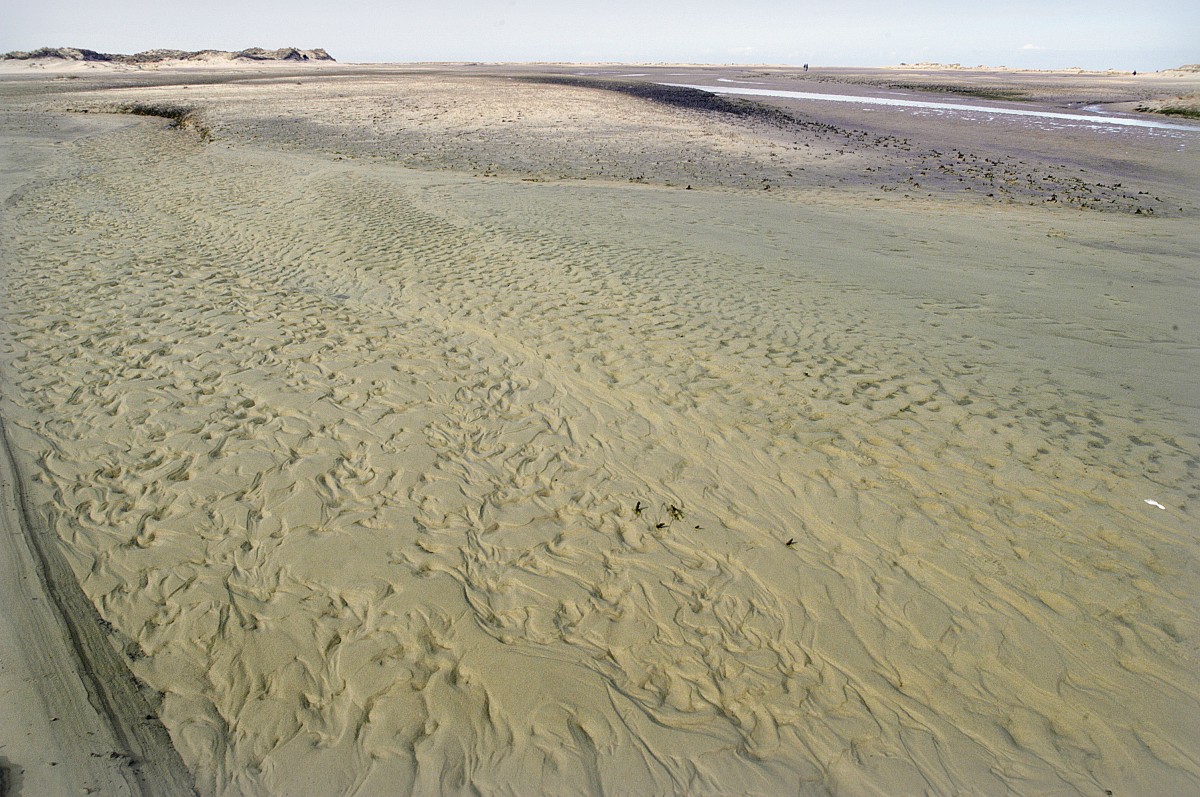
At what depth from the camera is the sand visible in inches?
139

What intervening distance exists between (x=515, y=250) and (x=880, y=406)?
21.6 ft

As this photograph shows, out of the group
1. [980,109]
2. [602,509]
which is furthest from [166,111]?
[980,109]

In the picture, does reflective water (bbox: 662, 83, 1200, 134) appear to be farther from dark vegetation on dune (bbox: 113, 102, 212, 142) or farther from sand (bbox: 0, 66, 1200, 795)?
dark vegetation on dune (bbox: 113, 102, 212, 142)

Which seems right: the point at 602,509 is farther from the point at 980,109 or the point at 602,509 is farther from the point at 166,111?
the point at 980,109

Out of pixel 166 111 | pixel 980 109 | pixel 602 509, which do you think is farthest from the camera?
pixel 980 109

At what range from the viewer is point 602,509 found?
5207mm

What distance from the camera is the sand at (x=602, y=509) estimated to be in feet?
11.6

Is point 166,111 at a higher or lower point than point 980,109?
lower

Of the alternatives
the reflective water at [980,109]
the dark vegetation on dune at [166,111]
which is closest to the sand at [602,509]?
the dark vegetation on dune at [166,111]

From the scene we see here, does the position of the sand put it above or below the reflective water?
below

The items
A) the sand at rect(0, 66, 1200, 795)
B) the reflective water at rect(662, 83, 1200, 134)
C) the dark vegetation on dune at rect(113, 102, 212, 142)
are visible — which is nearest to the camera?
the sand at rect(0, 66, 1200, 795)

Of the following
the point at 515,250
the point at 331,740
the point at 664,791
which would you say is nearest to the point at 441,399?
the point at 331,740

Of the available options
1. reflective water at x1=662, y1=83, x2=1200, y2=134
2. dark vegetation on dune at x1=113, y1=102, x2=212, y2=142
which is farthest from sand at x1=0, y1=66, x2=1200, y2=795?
reflective water at x1=662, y1=83, x2=1200, y2=134

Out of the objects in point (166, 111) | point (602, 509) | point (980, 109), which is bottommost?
point (602, 509)
